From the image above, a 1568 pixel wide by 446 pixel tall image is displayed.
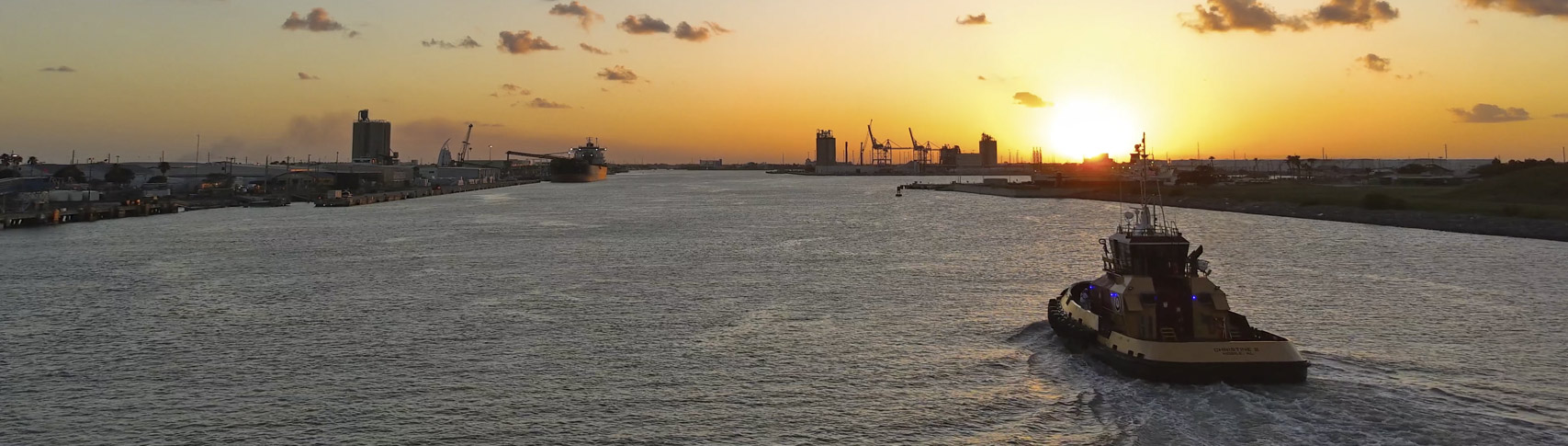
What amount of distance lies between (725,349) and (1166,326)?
1197 cm

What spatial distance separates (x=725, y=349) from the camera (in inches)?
1048

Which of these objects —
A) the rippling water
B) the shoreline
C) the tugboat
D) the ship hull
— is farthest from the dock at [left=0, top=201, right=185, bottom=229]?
the ship hull

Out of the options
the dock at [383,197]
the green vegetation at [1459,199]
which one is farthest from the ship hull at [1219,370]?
the dock at [383,197]

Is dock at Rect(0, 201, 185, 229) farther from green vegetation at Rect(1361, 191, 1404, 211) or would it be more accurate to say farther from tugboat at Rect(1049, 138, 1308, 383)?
green vegetation at Rect(1361, 191, 1404, 211)

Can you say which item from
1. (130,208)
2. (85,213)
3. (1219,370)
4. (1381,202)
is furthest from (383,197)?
(1219,370)

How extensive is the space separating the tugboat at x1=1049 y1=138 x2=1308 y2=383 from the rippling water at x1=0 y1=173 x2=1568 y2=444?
560mm

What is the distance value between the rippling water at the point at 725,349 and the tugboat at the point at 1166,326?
0.56 m

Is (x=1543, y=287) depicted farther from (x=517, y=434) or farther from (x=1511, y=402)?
(x=517, y=434)

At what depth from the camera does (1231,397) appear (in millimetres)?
20312

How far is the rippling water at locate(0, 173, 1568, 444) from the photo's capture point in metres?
19.1

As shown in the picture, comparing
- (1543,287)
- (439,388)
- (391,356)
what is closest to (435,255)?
(391,356)

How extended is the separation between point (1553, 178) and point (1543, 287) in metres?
59.3

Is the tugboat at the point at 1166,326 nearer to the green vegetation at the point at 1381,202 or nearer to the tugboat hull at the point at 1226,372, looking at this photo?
the tugboat hull at the point at 1226,372

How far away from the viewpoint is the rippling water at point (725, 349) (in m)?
19.1
